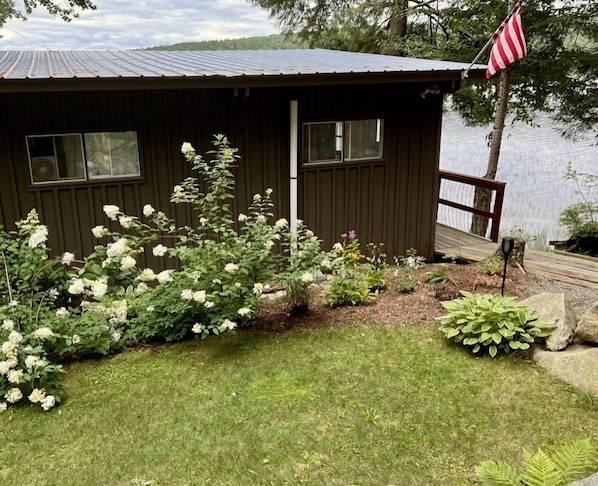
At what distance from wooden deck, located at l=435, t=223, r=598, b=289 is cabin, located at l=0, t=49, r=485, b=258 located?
64 cm

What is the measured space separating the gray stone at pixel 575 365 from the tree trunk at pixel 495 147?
524cm

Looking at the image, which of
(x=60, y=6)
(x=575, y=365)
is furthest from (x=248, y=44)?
(x=575, y=365)

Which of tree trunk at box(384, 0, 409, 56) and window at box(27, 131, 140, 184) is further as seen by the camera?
tree trunk at box(384, 0, 409, 56)

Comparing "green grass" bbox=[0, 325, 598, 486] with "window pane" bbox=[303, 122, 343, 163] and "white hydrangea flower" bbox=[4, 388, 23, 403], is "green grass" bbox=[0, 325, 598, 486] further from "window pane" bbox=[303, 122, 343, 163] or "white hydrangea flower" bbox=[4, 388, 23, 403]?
"window pane" bbox=[303, 122, 343, 163]

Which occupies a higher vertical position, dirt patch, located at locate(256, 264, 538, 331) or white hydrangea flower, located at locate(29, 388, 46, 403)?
white hydrangea flower, located at locate(29, 388, 46, 403)

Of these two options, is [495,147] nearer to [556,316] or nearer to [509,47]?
[509,47]

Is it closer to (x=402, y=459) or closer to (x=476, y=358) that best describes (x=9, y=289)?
(x=402, y=459)

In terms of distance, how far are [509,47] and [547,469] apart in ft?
14.9

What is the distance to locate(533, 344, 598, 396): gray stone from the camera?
3271mm

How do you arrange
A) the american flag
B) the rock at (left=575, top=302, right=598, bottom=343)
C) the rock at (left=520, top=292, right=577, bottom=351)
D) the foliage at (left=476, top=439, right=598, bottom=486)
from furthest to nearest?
1. the american flag
2. the rock at (left=520, top=292, right=577, bottom=351)
3. the rock at (left=575, top=302, right=598, bottom=343)
4. the foliage at (left=476, top=439, right=598, bottom=486)

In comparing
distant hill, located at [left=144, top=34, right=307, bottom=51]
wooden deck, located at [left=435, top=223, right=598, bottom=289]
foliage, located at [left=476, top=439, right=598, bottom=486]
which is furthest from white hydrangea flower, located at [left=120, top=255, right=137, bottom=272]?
distant hill, located at [left=144, top=34, right=307, bottom=51]

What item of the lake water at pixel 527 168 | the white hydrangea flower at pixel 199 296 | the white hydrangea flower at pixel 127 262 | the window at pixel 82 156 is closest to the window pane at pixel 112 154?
the window at pixel 82 156

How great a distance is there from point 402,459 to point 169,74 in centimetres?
387

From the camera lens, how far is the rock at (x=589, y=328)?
347 centimetres
